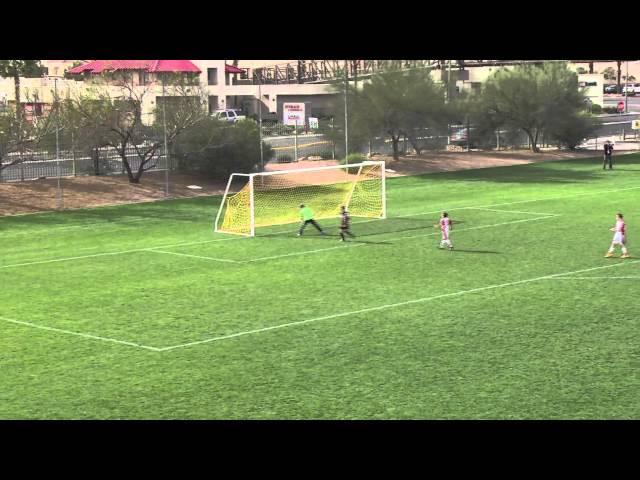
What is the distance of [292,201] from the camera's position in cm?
3941

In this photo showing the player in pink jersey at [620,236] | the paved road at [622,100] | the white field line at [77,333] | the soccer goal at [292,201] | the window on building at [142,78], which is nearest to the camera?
the white field line at [77,333]

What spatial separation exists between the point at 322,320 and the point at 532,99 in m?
45.4

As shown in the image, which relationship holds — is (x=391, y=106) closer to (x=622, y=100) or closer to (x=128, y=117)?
(x=128, y=117)

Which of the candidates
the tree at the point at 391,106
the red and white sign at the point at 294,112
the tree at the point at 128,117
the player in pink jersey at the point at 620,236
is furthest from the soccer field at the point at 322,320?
the tree at the point at 391,106

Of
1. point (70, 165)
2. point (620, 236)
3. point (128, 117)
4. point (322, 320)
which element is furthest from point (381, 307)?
point (70, 165)

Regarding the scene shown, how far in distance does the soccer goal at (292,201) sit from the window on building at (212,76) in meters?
38.8

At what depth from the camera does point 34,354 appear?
1838 centimetres

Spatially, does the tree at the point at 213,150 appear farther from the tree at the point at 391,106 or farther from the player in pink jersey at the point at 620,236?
the player in pink jersey at the point at 620,236

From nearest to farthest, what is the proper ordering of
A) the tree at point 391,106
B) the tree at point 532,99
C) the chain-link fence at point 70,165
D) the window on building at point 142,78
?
the chain-link fence at point 70,165 < the window on building at point 142,78 < the tree at point 391,106 < the tree at point 532,99

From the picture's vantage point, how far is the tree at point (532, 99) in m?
63.3
